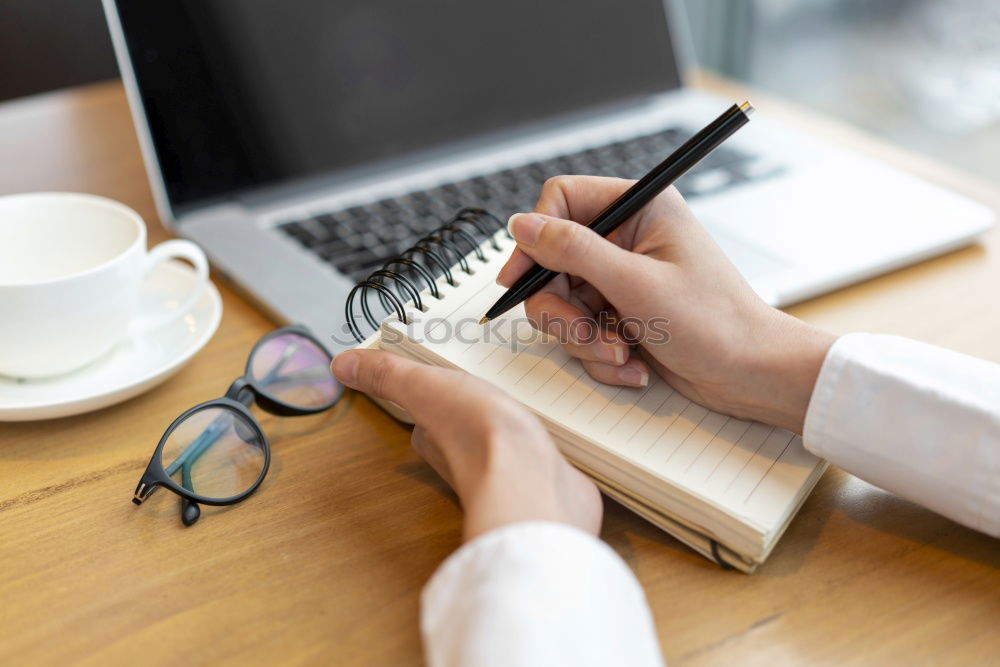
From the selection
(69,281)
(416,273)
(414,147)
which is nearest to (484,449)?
(416,273)

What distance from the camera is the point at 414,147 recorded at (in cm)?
95

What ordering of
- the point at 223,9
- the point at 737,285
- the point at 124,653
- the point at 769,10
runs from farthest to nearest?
the point at 769,10 < the point at 223,9 < the point at 737,285 < the point at 124,653

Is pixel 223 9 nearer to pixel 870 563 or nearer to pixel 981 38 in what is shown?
pixel 870 563

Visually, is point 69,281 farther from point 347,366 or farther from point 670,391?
point 670,391

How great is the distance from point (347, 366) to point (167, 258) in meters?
0.24

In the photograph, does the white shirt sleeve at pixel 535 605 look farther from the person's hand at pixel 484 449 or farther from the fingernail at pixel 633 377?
the fingernail at pixel 633 377

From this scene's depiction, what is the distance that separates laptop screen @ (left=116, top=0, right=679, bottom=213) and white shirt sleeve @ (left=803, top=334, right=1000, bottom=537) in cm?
59

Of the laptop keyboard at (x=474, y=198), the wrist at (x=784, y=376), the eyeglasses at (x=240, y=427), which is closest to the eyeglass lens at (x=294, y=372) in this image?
the eyeglasses at (x=240, y=427)

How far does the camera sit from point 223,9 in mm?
820

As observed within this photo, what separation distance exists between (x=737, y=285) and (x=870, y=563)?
19 centimetres

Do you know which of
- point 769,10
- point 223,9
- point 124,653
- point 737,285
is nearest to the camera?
point 124,653

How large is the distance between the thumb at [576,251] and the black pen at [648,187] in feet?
0.08

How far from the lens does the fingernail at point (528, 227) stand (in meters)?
0.53

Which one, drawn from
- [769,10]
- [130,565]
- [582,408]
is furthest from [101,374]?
[769,10]
